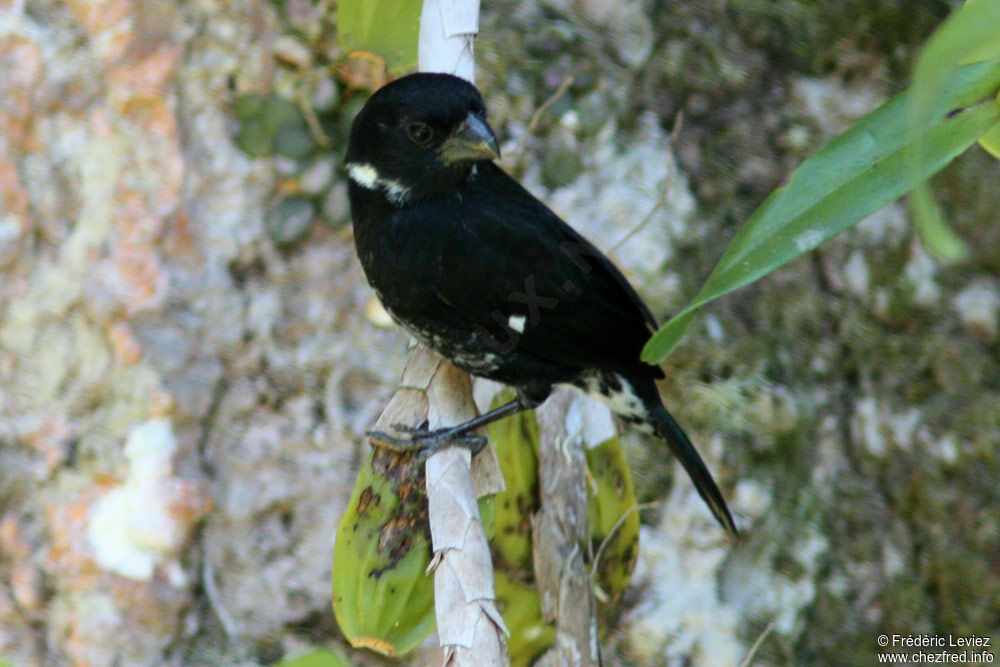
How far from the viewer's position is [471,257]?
1.86m

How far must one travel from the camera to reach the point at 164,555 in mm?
2375

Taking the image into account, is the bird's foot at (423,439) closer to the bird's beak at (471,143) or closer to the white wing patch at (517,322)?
the white wing patch at (517,322)

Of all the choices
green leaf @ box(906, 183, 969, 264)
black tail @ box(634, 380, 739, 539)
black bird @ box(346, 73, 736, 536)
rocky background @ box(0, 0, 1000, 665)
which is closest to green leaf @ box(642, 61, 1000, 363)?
green leaf @ box(906, 183, 969, 264)

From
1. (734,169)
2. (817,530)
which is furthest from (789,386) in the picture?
(734,169)

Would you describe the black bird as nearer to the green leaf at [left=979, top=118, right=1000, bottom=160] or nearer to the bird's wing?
the bird's wing

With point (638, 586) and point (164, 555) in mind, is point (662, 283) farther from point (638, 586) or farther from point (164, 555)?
point (164, 555)

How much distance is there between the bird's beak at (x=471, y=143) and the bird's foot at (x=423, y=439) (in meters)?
0.47

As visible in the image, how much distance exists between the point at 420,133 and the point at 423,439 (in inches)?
21.9

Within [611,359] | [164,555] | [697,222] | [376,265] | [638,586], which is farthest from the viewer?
[697,222]

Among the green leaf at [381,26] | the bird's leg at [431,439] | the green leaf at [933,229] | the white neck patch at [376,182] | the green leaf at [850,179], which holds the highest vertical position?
the green leaf at [933,229]

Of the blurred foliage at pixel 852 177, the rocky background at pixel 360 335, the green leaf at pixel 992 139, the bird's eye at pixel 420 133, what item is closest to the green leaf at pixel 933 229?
the blurred foliage at pixel 852 177

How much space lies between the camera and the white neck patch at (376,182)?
1865mm

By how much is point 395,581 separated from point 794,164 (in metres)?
1.84

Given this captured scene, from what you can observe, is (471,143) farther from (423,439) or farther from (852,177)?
(852,177)
